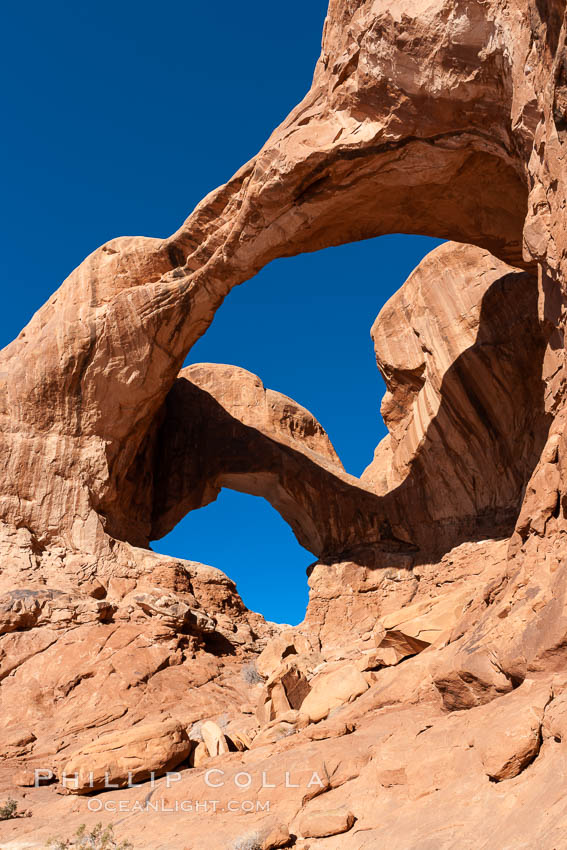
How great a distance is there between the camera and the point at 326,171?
39.1 feet

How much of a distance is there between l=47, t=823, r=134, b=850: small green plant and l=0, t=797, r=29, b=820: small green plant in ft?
4.58

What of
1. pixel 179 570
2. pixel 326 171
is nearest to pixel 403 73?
pixel 326 171

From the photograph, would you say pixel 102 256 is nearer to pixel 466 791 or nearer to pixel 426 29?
pixel 426 29

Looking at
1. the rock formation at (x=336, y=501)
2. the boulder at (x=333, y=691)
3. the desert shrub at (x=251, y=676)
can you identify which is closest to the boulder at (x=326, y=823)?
the rock formation at (x=336, y=501)

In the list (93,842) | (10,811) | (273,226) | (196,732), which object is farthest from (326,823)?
(273,226)

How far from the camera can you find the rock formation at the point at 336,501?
18.7 ft

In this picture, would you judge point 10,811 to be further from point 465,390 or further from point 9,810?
point 465,390

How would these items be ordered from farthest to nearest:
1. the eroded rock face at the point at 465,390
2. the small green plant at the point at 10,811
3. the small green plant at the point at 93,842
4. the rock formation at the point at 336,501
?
the eroded rock face at the point at 465,390 < the small green plant at the point at 10,811 < the rock formation at the point at 336,501 < the small green plant at the point at 93,842

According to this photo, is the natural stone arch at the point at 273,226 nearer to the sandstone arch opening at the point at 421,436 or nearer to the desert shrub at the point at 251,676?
the sandstone arch opening at the point at 421,436

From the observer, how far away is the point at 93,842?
5.74 meters

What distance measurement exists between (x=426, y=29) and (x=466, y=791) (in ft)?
29.9

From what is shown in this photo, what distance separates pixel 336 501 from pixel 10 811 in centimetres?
1158

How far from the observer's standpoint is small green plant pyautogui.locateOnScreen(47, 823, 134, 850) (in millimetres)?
5504

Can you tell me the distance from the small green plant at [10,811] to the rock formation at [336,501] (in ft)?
0.52
